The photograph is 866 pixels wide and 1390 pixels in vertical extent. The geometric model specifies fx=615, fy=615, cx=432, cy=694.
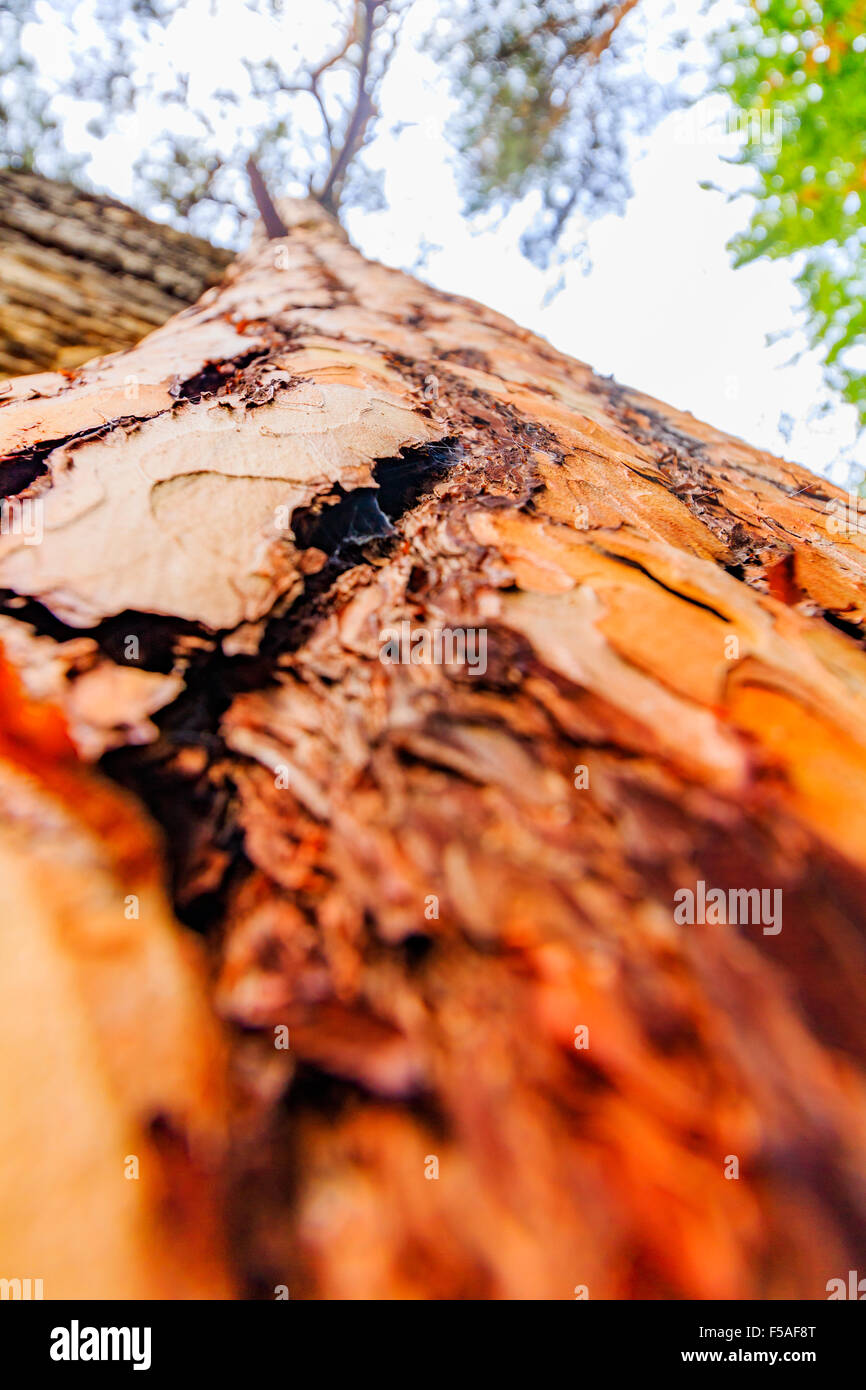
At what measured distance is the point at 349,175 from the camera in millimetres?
4582

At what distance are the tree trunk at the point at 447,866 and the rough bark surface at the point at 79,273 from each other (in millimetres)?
1945

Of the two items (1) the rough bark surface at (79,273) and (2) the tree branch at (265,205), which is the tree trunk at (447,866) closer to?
(1) the rough bark surface at (79,273)

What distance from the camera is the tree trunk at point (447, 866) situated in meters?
0.39

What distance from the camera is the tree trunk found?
15.4 inches

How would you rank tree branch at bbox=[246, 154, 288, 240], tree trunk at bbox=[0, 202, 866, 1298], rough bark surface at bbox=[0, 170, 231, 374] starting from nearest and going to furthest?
1. tree trunk at bbox=[0, 202, 866, 1298]
2. rough bark surface at bbox=[0, 170, 231, 374]
3. tree branch at bbox=[246, 154, 288, 240]

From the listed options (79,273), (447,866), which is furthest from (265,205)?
(447,866)

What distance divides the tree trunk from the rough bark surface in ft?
6.38

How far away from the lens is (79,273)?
2.64 meters

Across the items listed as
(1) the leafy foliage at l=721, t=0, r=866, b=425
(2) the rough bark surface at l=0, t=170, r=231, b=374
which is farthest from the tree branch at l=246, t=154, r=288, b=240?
(1) the leafy foliage at l=721, t=0, r=866, b=425

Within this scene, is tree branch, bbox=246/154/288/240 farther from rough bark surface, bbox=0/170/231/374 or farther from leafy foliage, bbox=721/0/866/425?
leafy foliage, bbox=721/0/866/425

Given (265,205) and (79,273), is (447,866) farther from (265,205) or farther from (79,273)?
(265,205)

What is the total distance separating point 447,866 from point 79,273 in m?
3.28
